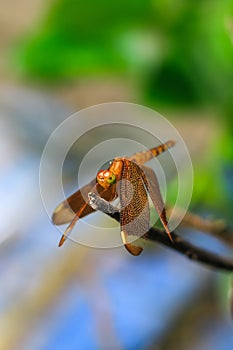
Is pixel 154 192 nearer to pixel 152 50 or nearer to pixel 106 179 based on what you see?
pixel 106 179

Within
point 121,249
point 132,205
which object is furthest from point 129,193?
point 121,249

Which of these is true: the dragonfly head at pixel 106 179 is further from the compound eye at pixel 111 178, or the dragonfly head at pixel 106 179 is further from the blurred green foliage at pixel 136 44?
the blurred green foliage at pixel 136 44

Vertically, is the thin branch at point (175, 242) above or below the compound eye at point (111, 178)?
below

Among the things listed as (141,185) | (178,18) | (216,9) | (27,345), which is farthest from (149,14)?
(141,185)

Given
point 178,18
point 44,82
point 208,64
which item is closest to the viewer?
point 208,64

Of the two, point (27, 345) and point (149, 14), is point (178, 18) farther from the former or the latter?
point (27, 345)

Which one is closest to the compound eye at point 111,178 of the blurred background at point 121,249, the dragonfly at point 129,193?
the dragonfly at point 129,193

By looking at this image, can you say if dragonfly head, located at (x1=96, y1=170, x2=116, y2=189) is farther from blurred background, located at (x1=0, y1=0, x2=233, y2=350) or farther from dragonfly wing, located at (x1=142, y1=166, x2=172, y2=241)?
blurred background, located at (x1=0, y1=0, x2=233, y2=350)
